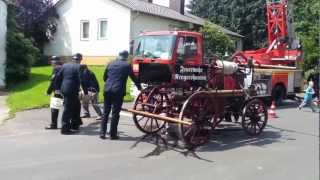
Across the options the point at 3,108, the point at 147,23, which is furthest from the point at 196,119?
the point at 147,23

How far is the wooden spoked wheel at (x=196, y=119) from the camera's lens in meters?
10.9

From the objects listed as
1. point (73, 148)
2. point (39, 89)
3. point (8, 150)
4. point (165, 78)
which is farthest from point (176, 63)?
point (39, 89)

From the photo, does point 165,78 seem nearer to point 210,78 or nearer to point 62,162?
point 210,78

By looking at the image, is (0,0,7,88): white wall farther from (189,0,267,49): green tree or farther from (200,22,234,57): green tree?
(189,0,267,49): green tree

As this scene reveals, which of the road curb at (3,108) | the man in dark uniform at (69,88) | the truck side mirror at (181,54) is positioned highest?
the truck side mirror at (181,54)

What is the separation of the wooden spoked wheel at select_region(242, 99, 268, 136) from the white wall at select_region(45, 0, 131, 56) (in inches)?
877

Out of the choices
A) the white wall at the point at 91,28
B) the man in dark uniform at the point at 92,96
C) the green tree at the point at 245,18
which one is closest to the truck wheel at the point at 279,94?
the man in dark uniform at the point at 92,96

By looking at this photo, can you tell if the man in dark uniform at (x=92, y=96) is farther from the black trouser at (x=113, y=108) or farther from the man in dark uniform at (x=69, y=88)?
the black trouser at (x=113, y=108)

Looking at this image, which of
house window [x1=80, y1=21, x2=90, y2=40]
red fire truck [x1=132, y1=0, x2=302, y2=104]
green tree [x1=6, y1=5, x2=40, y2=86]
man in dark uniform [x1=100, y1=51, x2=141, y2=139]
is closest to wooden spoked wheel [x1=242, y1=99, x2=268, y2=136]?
red fire truck [x1=132, y1=0, x2=302, y2=104]

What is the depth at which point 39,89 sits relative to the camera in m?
21.5

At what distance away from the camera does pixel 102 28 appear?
1454 inches

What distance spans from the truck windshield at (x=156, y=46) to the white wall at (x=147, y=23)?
1948 centimetres

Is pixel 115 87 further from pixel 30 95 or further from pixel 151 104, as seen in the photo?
pixel 30 95

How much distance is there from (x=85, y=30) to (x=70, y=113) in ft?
84.9
